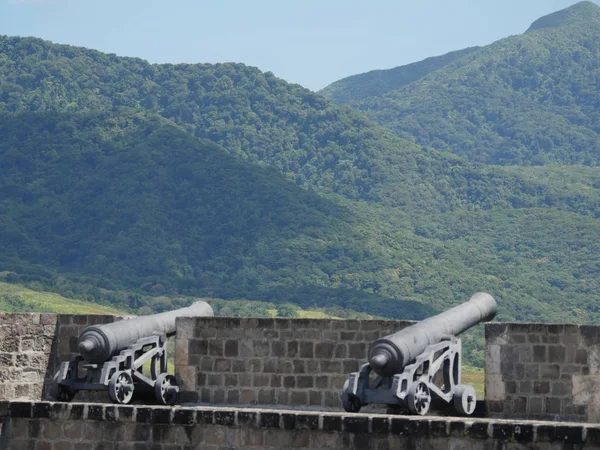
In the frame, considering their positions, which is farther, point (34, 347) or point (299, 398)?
point (34, 347)

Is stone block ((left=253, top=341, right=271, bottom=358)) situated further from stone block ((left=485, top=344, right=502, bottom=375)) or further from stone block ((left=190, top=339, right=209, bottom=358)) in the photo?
stone block ((left=485, top=344, right=502, bottom=375))

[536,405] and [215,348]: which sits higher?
[215,348]

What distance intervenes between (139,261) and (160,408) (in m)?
114

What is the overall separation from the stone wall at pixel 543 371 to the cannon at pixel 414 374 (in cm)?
37

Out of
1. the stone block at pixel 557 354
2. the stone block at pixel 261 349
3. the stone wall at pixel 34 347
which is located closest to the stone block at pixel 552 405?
the stone block at pixel 557 354

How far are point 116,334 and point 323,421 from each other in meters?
3.78

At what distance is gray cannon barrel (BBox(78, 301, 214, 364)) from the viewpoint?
15695 millimetres

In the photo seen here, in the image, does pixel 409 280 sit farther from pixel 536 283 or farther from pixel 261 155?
pixel 261 155

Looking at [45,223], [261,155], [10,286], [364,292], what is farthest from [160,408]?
[261,155]

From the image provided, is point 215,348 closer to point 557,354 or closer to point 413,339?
point 413,339

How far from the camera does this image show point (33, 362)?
54.3 feet

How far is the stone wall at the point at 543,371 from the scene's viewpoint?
1486 cm

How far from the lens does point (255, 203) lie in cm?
13212

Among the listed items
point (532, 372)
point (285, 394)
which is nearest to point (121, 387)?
point (285, 394)
